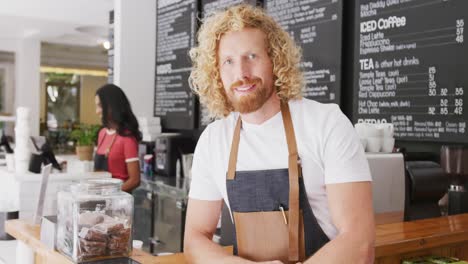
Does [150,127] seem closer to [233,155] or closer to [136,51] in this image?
[136,51]

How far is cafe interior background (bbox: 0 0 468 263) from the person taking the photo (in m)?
2.55

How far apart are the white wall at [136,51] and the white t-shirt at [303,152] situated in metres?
3.61

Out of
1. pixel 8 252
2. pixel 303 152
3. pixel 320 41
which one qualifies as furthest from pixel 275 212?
pixel 320 41

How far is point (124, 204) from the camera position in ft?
5.03


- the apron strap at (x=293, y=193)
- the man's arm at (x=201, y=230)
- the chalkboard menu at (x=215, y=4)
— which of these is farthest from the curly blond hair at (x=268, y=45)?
the chalkboard menu at (x=215, y=4)

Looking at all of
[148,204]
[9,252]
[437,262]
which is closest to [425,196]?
[437,262]

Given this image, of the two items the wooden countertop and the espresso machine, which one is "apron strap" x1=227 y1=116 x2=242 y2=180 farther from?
the espresso machine

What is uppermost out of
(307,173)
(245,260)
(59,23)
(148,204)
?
(59,23)

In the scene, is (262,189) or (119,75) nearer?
(262,189)

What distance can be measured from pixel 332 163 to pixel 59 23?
6.80 metres

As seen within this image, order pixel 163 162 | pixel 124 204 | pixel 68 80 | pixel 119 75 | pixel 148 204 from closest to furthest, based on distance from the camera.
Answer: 1. pixel 124 204
2. pixel 148 204
3. pixel 163 162
4. pixel 119 75
5. pixel 68 80

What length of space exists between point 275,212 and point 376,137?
3.93 ft

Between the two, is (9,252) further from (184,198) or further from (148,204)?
(148,204)

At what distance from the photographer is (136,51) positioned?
527 cm
